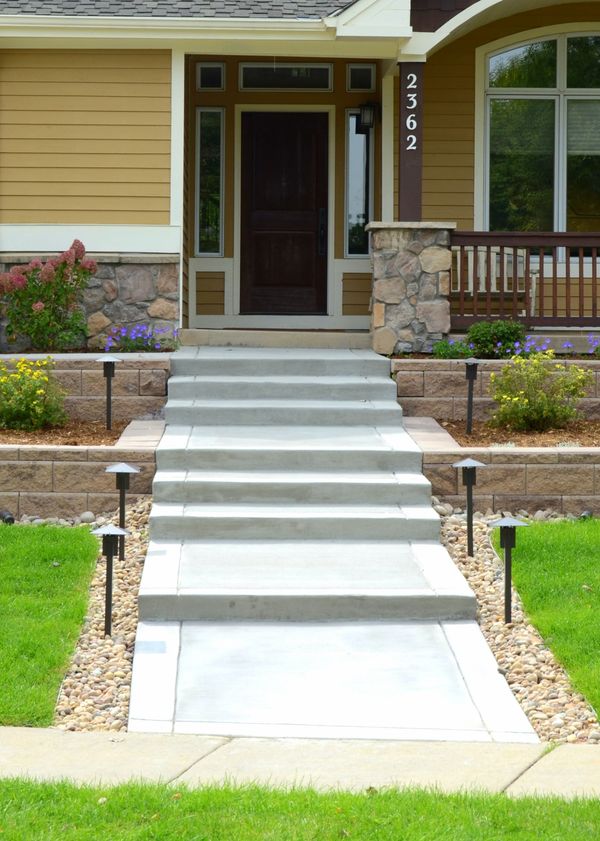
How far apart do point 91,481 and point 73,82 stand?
4.37 meters

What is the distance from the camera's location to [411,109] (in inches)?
391

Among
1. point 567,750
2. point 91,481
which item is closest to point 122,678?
point 567,750

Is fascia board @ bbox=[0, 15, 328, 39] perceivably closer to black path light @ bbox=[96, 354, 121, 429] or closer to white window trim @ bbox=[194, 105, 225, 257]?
white window trim @ bbox=[194, 105, 225, 257]

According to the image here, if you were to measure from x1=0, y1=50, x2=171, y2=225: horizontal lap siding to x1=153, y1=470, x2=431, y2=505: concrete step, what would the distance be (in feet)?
12.5

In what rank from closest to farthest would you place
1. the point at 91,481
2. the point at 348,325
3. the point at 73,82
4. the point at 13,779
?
1. the point at 13,779
2. the point at 91,481
3. the point at 73,82
4. the point at 348,325

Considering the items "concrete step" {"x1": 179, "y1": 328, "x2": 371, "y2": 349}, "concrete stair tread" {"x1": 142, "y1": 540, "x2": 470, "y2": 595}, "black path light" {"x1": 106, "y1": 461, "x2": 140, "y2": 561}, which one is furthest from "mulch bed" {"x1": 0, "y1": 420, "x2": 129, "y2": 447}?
"concrete step" {"x1": 179, "y1": 328, "x2": 371, "y2": 349}

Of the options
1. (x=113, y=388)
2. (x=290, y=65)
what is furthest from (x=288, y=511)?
(x=290, y=65)

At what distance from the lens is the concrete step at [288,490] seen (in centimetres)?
702

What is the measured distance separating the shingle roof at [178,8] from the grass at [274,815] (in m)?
7.84

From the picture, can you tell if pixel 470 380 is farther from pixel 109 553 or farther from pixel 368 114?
pixel 368 114

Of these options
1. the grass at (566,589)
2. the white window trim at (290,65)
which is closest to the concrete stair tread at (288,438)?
the grass at (566,589)

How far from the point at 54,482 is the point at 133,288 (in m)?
3.18

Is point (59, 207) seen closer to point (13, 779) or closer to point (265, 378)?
point (265, 378)

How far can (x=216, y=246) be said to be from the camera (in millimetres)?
11773
